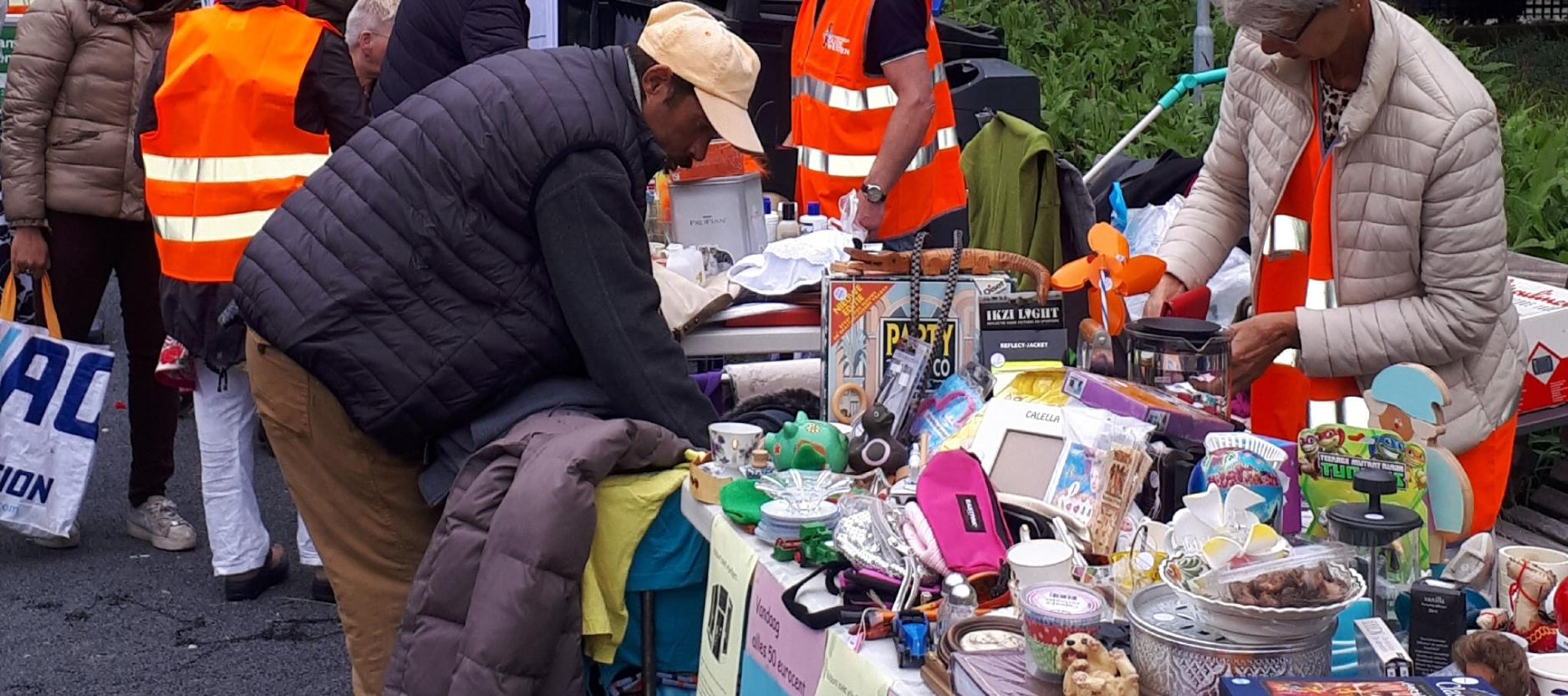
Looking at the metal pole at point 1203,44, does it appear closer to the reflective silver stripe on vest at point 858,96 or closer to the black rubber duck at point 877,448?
the reflective silver stripe on vest at point 858,96

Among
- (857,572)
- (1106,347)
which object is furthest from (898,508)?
(1106,347)

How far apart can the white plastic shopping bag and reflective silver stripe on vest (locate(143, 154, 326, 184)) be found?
922mm

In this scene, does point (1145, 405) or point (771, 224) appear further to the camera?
point (771, 224)

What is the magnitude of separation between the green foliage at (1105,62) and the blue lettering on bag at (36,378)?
407 centimetres

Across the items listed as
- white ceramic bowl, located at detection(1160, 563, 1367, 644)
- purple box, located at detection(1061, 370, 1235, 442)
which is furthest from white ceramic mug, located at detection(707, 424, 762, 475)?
white ceramic bowl, located at detection(1160, 563, 1367, 644)

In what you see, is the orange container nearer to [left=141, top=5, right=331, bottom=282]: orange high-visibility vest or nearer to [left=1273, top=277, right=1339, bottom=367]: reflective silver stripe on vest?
[left=141, top=5, right=331, bottom=282]: orange high-visibility vest

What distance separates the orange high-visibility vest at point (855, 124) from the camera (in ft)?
15.5

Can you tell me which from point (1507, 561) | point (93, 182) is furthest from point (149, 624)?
point (1507, 561)

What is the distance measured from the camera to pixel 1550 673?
5.77 feet

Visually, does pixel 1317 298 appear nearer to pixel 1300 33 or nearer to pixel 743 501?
pixel 1300 33

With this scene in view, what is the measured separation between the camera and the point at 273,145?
14.1ft

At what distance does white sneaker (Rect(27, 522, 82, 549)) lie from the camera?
514cm

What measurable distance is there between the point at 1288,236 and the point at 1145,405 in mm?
547

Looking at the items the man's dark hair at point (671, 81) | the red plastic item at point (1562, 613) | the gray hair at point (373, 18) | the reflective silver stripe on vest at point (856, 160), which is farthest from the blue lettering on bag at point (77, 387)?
the red plastic item at point (1562, 613)
